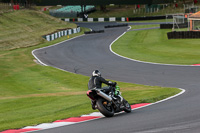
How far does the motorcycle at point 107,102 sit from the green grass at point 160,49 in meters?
19.0

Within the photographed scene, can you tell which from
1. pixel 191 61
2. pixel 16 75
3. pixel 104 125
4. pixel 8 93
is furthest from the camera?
pixel 191 61

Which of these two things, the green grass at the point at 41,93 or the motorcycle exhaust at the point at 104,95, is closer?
the motorcycle exhaust at the point at 104,95

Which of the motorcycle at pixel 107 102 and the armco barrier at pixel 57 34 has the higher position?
the motorcycle at pixel 107 102

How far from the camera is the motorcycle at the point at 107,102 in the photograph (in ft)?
43.2

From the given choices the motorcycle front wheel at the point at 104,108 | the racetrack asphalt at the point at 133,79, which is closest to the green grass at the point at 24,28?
the racetrack asphalt at the point at 133,79

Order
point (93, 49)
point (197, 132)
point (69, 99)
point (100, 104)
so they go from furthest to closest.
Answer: point (93, 49) < point (69, 99) < point (100, 104) < point (197, 132)

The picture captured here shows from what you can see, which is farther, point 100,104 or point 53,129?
point 100,104

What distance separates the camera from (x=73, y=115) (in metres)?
13.7

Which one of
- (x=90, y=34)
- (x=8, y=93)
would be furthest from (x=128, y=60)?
(x=90, y=34)

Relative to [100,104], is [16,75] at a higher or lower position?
lower

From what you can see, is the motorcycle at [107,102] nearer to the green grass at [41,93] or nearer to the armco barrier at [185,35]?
the green grass at [41,93]

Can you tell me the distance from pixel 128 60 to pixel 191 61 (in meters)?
5.78

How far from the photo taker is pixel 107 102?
44.3ft

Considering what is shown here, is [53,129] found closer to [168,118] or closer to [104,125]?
[104,125]
